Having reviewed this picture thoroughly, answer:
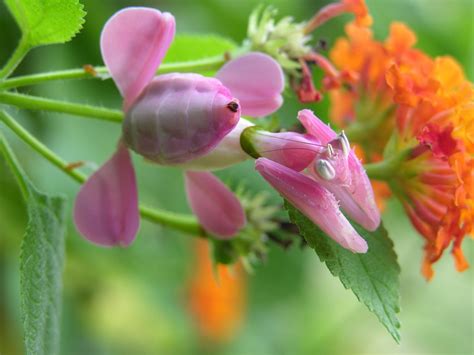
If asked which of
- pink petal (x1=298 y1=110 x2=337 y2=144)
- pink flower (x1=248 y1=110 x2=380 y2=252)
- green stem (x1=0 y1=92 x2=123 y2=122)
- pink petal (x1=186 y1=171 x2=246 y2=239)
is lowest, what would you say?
pink petal (x1=186 y1=171 x2=246 y2=239)

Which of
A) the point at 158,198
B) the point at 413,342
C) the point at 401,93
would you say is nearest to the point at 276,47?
the point at 401,93

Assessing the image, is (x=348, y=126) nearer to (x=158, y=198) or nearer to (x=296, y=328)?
(x=158, y=198)

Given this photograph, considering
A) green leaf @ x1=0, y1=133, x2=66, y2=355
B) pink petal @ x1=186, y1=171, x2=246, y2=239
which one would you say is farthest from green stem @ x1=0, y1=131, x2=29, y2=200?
pink petal @ x1=186, y1=171, x2=246, y2=239

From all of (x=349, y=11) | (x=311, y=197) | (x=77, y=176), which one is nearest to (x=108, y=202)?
(x=77, y=176)

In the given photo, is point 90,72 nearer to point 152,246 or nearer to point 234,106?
point 234,106

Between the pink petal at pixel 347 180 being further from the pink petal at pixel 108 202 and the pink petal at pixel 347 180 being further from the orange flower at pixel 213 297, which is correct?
the orange flower at pixel 213 297

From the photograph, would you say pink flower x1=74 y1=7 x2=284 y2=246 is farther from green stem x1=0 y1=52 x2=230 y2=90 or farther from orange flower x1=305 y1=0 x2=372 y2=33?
orange flower x1=305 y1=0 x2=372 y2=33

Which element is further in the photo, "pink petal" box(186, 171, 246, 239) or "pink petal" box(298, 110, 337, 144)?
"pink petal" box(186, 171, 246, 239)
